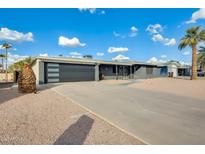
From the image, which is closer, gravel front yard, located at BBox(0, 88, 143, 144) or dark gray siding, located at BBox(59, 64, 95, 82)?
gravel front yard, located at BBox(0, 88, 143, 144)

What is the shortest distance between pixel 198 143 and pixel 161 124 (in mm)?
1191

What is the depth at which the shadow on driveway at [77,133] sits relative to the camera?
10.6ft

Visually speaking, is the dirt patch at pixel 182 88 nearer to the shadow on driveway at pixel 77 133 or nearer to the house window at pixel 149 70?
the shadow on driveway at pixel 77 133

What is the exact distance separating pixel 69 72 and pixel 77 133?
1682 cm

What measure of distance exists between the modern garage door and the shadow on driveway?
48.6ft

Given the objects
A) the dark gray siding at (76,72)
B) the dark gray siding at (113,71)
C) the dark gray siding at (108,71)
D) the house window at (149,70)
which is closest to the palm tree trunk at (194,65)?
the dark gray siding at (113,71)

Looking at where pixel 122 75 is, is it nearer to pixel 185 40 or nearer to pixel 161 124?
pixel 185 40

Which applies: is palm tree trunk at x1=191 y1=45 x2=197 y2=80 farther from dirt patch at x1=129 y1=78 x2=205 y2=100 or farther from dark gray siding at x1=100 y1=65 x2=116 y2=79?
dark gray siding at x1=100 y1=65 x2=116 y2=79

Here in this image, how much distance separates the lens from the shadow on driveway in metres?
3.24

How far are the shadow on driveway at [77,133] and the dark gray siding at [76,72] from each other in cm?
1533

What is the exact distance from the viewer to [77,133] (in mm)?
3652

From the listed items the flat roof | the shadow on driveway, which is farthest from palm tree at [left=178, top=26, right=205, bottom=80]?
the shadow on driveway

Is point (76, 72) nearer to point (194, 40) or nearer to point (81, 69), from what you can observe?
point (81, 69)
